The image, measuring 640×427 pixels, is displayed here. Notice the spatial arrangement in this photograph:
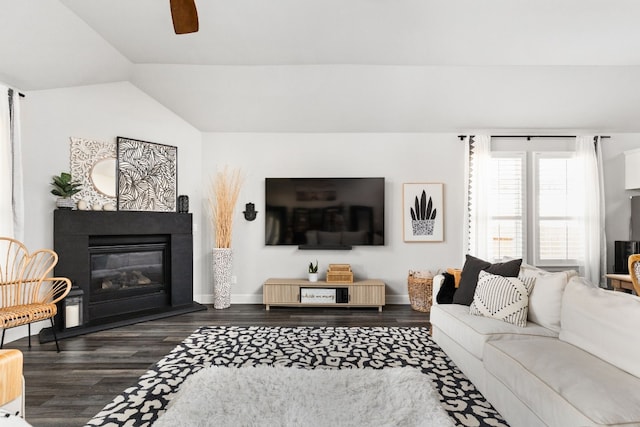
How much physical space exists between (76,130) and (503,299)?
468 centimetres

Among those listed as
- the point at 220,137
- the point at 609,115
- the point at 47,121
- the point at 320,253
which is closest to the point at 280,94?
the point at 220,137

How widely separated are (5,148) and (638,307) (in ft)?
16.4

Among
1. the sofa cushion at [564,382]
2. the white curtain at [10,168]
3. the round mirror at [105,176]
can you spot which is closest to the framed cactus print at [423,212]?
the sofa cushion at [564,382]

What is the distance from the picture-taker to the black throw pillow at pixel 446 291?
131 inches

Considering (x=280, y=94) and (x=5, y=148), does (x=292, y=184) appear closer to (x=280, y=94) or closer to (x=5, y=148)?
(x=280, y=94)

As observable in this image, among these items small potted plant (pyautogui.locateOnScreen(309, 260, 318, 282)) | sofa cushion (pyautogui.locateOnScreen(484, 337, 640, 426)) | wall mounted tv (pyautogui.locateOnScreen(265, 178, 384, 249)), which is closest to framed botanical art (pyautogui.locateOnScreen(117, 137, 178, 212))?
wall mounted tv (pyautogui.locateOnScreen(265, 178, 384, 249))

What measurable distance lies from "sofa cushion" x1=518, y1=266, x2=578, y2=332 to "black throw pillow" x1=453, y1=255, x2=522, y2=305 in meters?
0.24

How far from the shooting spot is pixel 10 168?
336 cm

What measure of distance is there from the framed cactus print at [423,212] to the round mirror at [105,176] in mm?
3830

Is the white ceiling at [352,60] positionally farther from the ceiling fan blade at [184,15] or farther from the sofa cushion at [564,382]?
the sofa cushion at [564,382]

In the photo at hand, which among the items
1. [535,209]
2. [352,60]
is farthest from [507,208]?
[352,60]

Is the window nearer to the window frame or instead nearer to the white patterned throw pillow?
the window frame

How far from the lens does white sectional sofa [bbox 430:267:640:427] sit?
59.6 inches

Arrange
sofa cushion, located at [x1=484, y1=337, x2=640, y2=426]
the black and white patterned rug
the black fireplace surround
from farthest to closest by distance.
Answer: the black fireplace surround < the black and white patterned rug < sofa cushion, located at [x1=484, y1=337, x2=640, y2=426]
